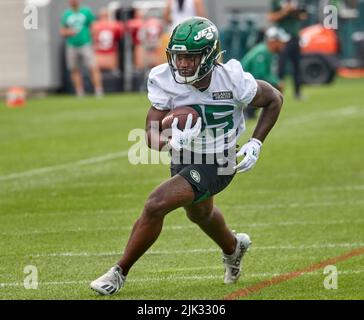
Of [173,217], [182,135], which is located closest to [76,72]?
[173,217]

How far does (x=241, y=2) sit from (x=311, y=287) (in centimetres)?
2572

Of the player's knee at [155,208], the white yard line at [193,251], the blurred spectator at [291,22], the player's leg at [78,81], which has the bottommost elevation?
the player's leg at [78,81]

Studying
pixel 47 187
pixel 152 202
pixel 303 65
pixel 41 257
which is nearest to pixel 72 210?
pixel 47 187

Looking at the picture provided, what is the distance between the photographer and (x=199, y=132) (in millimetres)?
7094

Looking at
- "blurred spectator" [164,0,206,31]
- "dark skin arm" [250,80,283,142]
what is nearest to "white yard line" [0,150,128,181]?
"blurred spectator" [164,0,206,31]

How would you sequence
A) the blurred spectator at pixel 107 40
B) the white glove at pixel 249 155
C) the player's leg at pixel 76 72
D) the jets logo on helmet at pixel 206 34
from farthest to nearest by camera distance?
the blurred spectator at pixel 107 40, the player's leg at pixel 76 72, the white glove at pixel 249 155, the jets logo on helmet at pixel 206 34

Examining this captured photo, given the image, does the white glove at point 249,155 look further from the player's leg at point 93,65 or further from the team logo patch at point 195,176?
the player's leg at point 93,65

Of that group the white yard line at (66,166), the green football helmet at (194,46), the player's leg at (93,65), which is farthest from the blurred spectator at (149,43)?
the green football helmet at (194,46)

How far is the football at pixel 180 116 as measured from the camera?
6.97 m

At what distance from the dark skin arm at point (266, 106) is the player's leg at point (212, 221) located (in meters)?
0.54

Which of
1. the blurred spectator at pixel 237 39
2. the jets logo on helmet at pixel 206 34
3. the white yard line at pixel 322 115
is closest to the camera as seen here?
the jets logo on helmet at pixel 206 34

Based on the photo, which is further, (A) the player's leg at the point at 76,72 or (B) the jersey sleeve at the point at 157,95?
(A) the player's leg at the point at 76,72

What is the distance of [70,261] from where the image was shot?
327 inches

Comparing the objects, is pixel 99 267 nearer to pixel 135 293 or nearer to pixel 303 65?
pixel 135 293
